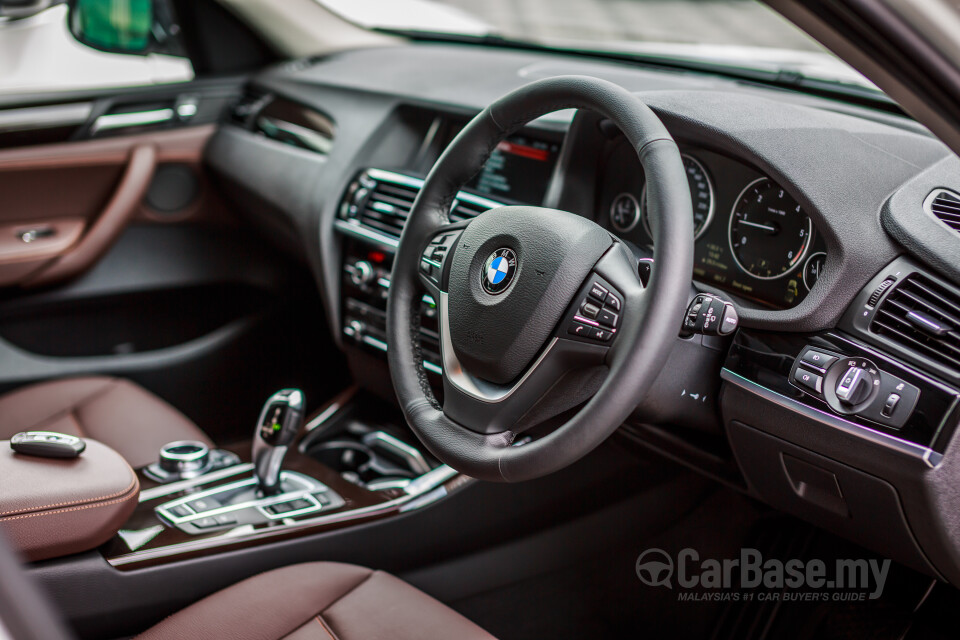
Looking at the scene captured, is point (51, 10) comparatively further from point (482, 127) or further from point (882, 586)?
point (882, 586)

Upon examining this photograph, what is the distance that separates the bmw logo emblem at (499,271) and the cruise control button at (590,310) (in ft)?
0.35

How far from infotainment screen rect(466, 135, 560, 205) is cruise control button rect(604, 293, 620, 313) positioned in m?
0.58

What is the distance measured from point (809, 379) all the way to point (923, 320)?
148mm

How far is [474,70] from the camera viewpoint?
200cm

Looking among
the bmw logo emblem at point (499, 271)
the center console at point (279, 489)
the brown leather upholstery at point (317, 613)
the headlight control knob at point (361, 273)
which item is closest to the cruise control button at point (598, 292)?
the bmw logo emblem at point (499, 271)

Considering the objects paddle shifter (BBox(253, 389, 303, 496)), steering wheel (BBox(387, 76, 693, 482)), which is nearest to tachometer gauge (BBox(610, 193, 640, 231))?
steering wheel (BBox(387, 76, 693, 482))

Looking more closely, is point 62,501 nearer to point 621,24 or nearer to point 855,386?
point 855,386

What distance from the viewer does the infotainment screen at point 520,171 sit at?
159cm

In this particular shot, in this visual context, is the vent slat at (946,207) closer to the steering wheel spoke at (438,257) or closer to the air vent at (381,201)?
the steering wheel spoke at (438,257)

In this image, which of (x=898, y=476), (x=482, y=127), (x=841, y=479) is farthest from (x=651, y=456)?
(x=482, y=127)

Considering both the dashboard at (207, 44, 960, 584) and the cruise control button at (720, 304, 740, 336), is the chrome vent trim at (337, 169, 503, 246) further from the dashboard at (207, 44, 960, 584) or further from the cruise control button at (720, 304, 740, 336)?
the cruise control button at (720, 304, 740, 336)

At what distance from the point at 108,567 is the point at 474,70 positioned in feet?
4.11

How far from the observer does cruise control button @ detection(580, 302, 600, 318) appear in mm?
1034

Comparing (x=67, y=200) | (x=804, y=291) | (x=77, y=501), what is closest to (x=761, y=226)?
(x=804, y=291)
